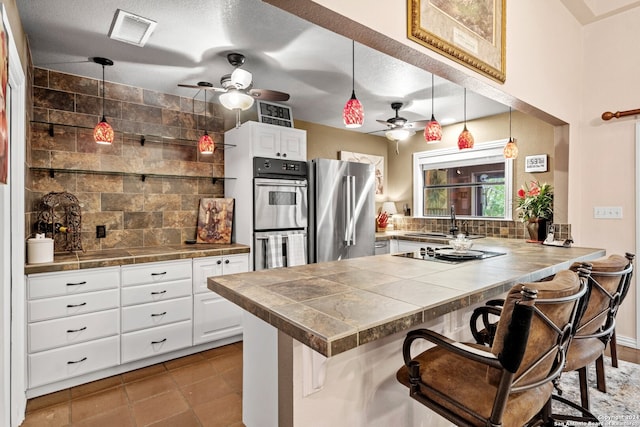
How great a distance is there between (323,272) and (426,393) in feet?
2.47

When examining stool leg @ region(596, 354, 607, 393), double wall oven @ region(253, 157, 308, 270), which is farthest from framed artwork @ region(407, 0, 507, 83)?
double wall oven @ region(253, 157, 308, 270)

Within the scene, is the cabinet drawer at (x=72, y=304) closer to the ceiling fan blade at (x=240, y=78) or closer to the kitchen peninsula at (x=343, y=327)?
the kitchen peninsula at (x=343, y=327)

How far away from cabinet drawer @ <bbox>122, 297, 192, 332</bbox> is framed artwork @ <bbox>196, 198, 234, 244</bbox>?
780mm

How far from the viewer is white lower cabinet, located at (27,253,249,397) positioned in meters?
2.36

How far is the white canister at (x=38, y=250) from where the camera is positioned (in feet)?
7.72


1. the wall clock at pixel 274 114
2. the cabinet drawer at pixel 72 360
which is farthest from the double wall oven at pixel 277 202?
the cabinet drawer at pixel 72 360

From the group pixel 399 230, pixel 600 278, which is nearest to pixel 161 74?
pixel 600 278

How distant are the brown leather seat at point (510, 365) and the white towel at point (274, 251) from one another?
2.23 metres

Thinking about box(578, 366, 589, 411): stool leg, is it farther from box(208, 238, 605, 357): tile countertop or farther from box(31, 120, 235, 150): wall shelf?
box(31, 120, 235, 150): wall shelf

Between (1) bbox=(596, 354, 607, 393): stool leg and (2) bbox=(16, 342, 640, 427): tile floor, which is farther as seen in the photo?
(1) bbox=(596, 354, 607, 393): stool leg

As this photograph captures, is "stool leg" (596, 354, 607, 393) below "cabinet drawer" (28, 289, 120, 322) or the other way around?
below

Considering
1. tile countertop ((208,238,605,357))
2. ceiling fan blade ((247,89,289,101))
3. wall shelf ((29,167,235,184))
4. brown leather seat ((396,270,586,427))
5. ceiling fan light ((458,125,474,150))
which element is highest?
ceiling fan blade ((247,89,289,101))

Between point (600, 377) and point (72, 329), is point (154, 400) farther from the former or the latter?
point (600, 377)

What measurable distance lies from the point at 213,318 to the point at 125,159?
173 centimetres
